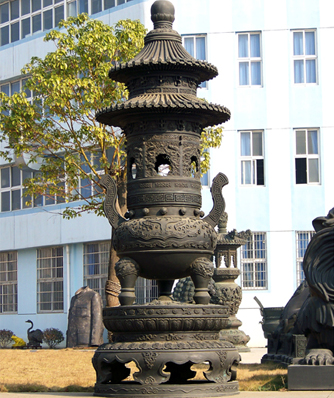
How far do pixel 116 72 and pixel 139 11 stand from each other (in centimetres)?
1602

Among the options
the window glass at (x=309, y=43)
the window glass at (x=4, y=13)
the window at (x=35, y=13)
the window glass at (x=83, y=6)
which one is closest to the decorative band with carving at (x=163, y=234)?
the window glass at (x=309, y=43)

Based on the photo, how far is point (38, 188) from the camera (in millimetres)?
20750

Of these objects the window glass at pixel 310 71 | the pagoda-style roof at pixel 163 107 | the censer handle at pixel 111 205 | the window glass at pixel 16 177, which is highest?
the window glass at pixel 310 71

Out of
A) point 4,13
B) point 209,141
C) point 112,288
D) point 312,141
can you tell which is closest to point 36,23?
point 4,13

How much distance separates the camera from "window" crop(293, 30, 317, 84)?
82.5 feet

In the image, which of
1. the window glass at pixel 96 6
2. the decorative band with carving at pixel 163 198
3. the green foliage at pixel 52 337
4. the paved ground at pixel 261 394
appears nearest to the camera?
the paved ground at pixel 261 394

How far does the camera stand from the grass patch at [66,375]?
10.2 metres

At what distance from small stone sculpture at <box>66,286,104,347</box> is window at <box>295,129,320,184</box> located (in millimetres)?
7268

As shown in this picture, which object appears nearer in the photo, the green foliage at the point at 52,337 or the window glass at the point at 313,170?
the window glass at the point at 313,170

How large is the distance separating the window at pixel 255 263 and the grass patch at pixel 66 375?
8.58 meters

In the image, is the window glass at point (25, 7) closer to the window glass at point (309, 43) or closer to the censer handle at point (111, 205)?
the window glass at point (309, 43)

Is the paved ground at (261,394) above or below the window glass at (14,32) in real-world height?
below

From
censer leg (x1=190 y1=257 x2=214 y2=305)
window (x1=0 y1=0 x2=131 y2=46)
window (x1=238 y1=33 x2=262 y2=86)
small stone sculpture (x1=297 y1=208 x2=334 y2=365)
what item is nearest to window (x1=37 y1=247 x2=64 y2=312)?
window (x1=0 y1=0 x2=131 y2=46)

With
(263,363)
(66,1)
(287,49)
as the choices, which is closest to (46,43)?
(66,1)
